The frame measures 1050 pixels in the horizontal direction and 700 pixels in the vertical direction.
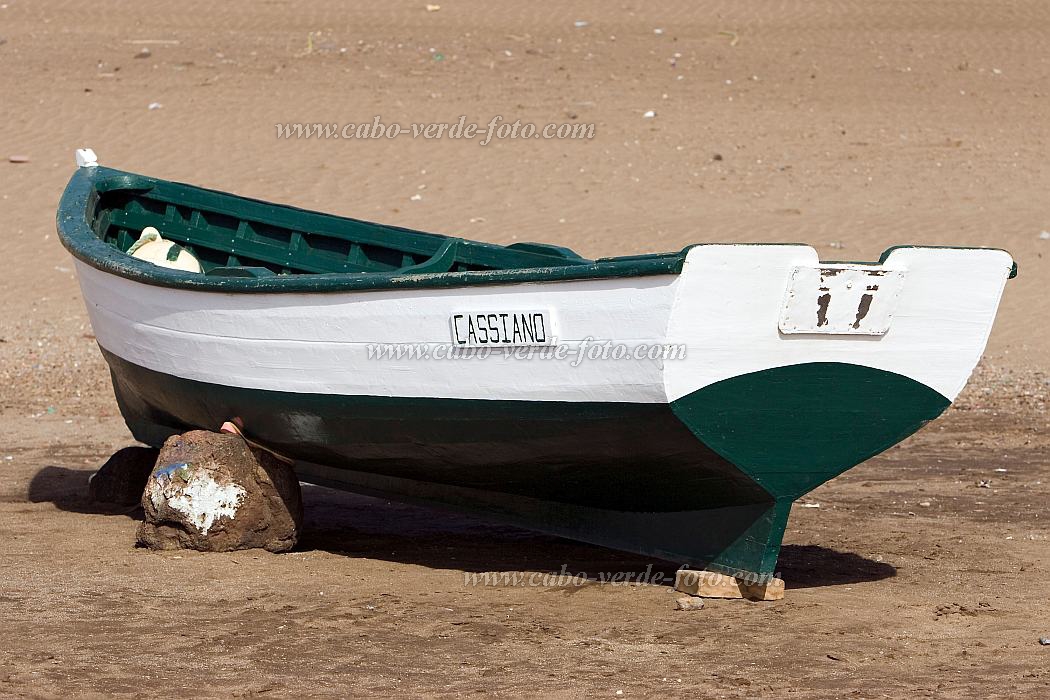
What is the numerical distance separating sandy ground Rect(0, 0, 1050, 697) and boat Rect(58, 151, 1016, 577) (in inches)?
16.5

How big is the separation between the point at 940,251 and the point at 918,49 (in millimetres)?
16764

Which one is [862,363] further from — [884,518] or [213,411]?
[213,411]

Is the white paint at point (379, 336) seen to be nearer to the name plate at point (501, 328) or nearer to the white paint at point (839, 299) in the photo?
the name plate at point (501, 328)

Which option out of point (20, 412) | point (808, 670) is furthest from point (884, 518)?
point (20, 412)

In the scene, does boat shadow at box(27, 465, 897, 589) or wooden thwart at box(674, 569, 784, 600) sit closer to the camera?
wooden thwart at box(674, 569, 784, 600)

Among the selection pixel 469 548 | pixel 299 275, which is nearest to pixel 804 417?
pixel 469 548

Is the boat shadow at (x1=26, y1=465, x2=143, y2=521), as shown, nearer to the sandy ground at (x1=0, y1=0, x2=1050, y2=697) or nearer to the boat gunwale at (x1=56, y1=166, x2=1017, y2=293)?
the sandy ground at (x1=0, y1=0, x2=1050, y2=697)

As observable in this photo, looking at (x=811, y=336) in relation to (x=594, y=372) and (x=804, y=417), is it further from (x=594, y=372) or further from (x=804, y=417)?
(x=594, y=372)

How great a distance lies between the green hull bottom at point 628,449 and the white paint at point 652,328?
0.07 m

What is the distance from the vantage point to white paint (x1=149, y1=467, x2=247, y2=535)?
6.57 meters

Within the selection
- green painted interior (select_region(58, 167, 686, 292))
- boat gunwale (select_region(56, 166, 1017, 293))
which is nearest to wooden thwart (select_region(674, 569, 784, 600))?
boat gunwale (select_region(56, 166, 1017, 293))

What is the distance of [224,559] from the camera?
6562mm

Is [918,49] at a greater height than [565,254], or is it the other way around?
[918,49]

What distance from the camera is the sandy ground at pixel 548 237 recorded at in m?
5.22
